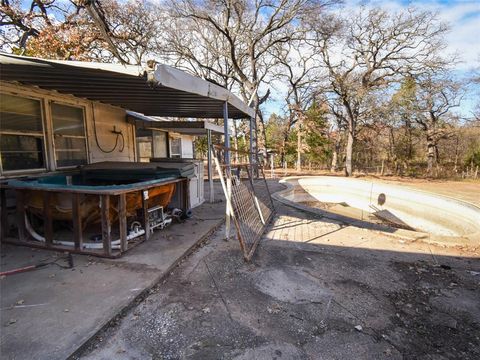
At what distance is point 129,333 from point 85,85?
3.37m

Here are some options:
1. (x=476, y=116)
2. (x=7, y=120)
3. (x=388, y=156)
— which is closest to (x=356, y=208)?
(x=7, y=120)

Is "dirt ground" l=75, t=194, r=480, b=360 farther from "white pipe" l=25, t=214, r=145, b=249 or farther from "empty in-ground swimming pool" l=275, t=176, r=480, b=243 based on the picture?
"empty in-ground swimming pool" l=275, t=176, r=480, b=243

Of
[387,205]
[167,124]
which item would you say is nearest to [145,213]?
[167,124]

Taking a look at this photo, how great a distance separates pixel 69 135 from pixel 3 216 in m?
1.71

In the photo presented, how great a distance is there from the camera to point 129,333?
187cm

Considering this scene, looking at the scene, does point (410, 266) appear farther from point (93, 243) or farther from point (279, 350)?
point (93, 243)

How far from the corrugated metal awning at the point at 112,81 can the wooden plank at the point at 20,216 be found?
1483mm

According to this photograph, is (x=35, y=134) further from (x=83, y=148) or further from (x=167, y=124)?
(x=167, y=124)

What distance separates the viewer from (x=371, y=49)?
44.8 ft

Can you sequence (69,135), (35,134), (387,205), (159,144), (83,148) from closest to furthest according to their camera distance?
(35,134)
(69,135)
(83,148)
(159,144)
(387,205)

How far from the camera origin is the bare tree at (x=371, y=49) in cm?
1263

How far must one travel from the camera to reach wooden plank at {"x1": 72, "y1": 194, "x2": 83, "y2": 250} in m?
2.98

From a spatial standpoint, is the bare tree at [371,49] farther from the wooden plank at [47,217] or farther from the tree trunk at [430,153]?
the wooden plank at [47,217]

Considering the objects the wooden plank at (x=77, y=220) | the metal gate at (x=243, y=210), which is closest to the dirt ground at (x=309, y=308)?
the metal gate at (x=243, y=210)
